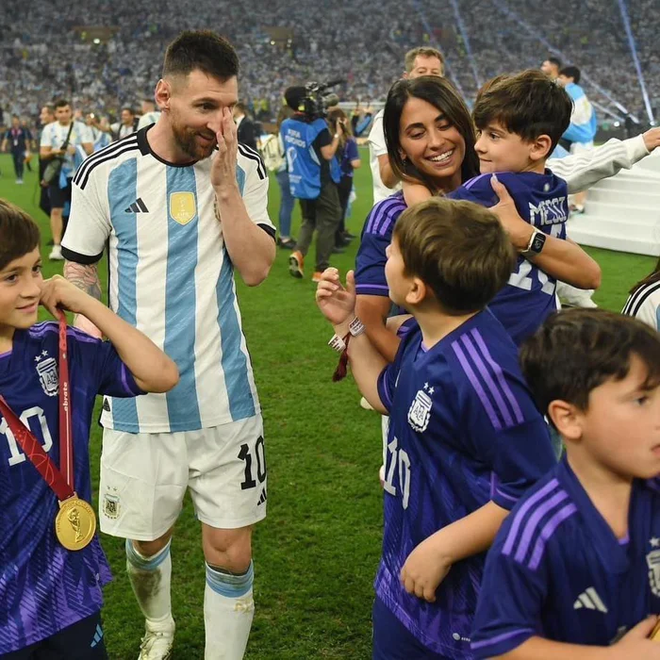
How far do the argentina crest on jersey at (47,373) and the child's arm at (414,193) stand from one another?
107cm

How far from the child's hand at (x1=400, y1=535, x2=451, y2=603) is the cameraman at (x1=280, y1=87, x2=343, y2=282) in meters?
7.11

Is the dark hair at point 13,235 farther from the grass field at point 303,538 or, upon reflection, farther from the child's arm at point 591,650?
the grass field at point 303,538

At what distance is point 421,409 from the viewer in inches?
70.6

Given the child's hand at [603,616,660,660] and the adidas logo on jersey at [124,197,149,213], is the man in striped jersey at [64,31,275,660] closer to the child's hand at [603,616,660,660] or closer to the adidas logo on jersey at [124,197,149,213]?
the adidas logo on jersey at [124,197,149,213]

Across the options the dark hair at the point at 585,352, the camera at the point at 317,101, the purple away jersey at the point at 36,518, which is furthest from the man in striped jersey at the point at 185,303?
the camera at the point at 317,101

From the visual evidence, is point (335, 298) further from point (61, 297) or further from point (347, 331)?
point (61, 297)

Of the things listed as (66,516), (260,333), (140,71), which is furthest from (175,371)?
(140,71)

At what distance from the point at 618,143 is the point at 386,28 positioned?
43.6m

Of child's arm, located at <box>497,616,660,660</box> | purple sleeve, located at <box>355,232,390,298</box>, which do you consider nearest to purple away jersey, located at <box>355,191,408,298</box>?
purple sleeve, located at <box>355,232,390,298</box>

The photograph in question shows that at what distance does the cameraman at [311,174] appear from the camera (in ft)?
29.3

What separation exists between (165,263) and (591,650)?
1.77 m

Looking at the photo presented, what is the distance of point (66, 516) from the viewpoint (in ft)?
6.63

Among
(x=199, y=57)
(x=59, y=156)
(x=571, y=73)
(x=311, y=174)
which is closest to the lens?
(x=199, y=57)

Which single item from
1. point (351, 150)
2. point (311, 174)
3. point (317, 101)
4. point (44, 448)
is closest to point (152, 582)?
point (44, 448)
